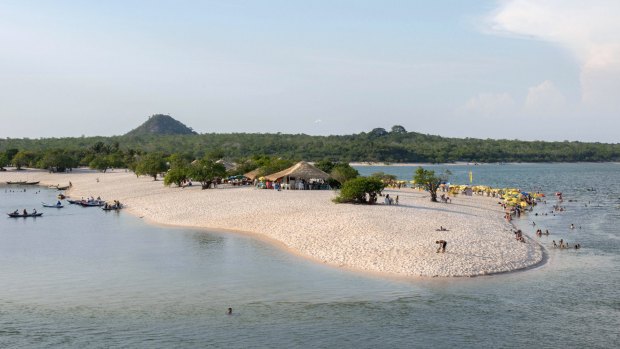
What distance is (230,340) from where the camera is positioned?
1862cm

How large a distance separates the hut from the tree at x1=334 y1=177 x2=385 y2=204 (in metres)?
14.3

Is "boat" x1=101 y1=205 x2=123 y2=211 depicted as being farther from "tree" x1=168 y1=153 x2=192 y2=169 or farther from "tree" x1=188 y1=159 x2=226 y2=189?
"tree" x1=168 y1=153 x2=192 y2=169

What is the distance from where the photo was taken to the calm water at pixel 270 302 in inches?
742

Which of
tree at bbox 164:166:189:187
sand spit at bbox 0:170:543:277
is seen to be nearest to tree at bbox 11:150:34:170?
tree at bbox 164:166:189:187

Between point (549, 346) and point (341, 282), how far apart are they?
9386 mm

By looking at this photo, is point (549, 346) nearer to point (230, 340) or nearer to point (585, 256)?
point (230, 340)

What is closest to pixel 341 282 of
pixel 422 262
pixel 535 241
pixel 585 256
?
pixel 422 262

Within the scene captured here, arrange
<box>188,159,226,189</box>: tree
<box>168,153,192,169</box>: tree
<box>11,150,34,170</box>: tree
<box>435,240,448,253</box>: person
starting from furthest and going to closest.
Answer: <box>11,150,34,170</box>: tree → <box>168,153,192,169</box>: tree → <box>188,159,226,189</box>: tree → <box>435,240,448,253</box>: person

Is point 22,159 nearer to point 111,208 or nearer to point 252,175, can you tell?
point 252,175

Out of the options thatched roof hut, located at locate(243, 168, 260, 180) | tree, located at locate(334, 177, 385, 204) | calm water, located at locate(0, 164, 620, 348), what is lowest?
calm water, located at locate(0, 164, 620, 348)

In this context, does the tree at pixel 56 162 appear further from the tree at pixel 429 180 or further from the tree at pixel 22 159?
the tree at pixel 429 180

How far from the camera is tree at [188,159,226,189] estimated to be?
64000mm

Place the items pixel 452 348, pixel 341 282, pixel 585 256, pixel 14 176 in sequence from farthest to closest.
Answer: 1. pixel 14 176
2. pixel 585 256
3. pixel 341 282
4. pixel 452 348

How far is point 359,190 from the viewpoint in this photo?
4719 cm
